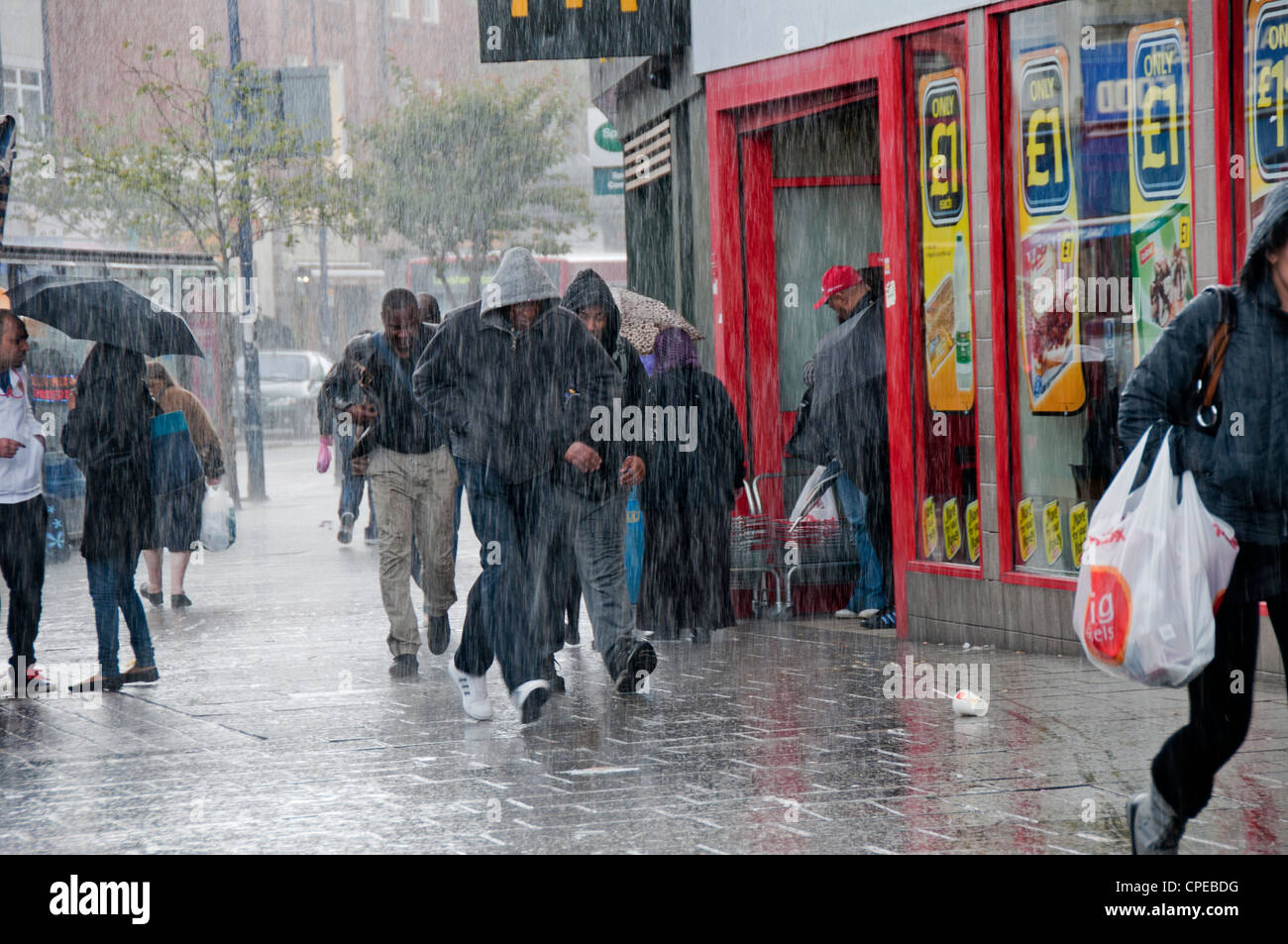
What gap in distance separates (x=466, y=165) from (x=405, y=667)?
34762 mm

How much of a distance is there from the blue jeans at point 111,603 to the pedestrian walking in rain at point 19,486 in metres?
0.27

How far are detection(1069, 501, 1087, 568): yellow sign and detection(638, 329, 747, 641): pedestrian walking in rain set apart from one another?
71.7 inches

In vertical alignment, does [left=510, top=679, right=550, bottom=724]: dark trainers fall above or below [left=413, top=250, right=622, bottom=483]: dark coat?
below

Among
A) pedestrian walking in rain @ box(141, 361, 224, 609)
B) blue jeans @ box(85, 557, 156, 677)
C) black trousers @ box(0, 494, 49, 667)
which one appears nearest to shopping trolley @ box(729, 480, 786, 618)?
blue jeans @ box(85, 557, 156, 677)

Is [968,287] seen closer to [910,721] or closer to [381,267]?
[910,721]

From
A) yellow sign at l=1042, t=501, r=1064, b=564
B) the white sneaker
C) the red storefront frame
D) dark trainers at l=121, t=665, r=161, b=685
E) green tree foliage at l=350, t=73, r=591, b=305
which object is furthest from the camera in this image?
green tree foliage at l=350, t=73, r=591, b=305

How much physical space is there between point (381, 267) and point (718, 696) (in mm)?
48278

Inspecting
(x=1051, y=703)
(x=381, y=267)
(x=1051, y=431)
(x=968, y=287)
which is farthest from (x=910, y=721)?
(x=381, y=267)

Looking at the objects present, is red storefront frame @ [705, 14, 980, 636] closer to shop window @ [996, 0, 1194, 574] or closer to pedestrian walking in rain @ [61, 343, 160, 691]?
shop window @ [996, 0, 1194, 574]

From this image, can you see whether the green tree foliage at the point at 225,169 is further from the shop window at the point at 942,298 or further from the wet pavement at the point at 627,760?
the wet pavement at the point at 627,760

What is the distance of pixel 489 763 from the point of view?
20.4 ft

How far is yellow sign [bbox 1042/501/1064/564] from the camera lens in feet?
28.2

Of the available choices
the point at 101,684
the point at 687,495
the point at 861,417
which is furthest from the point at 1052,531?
the point at 101,684

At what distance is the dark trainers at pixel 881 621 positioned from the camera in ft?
32.2
